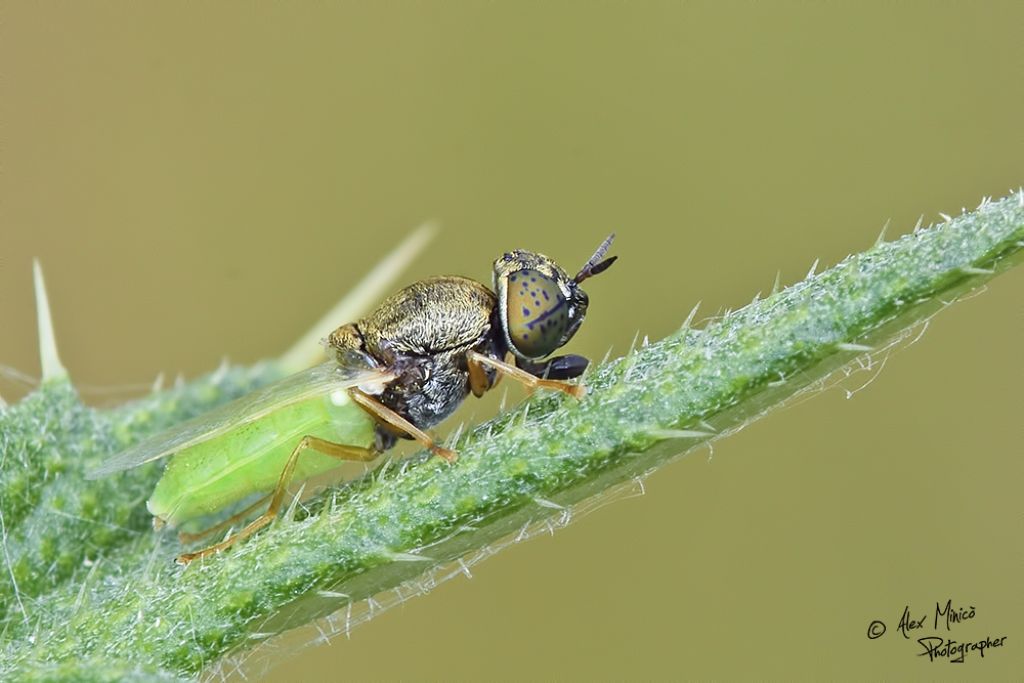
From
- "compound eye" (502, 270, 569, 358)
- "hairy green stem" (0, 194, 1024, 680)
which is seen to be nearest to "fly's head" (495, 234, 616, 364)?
"compound eye" (502, 270, 569, 358)

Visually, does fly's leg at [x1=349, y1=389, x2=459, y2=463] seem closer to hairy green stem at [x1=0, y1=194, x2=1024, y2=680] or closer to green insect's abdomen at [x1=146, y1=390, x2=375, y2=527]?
green insect's abdomen at [x1=146, y1=390, x2=375, y2=527]

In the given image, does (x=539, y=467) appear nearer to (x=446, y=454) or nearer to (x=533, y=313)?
(x=446, y=454)

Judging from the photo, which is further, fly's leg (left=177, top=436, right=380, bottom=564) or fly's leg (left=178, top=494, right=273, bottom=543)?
fly's leg (left=178, top=494, right=273, bottom=543)

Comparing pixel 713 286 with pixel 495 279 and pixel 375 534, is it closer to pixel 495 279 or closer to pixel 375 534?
pixel 495 279

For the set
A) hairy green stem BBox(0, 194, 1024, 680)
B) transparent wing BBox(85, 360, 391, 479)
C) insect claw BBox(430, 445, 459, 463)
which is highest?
transparent wing BBox(85, 360, 391, 479)

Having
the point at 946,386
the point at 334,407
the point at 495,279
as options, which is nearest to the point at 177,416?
the point at 334,407

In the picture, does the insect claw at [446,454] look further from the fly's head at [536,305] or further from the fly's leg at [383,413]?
the fly's head at [536,305]

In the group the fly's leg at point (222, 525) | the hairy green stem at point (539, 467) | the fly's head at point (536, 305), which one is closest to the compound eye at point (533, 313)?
the fly's head at point (536, 305)

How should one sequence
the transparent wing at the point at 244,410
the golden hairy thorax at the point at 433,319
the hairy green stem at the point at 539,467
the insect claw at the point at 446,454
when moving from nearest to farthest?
the hairy green stem at the point at 539,467 < the insect claw at the point at 446,454 < the transparent wing at the point at 244,410 < the golden hairy thorax at the point at 433,319
